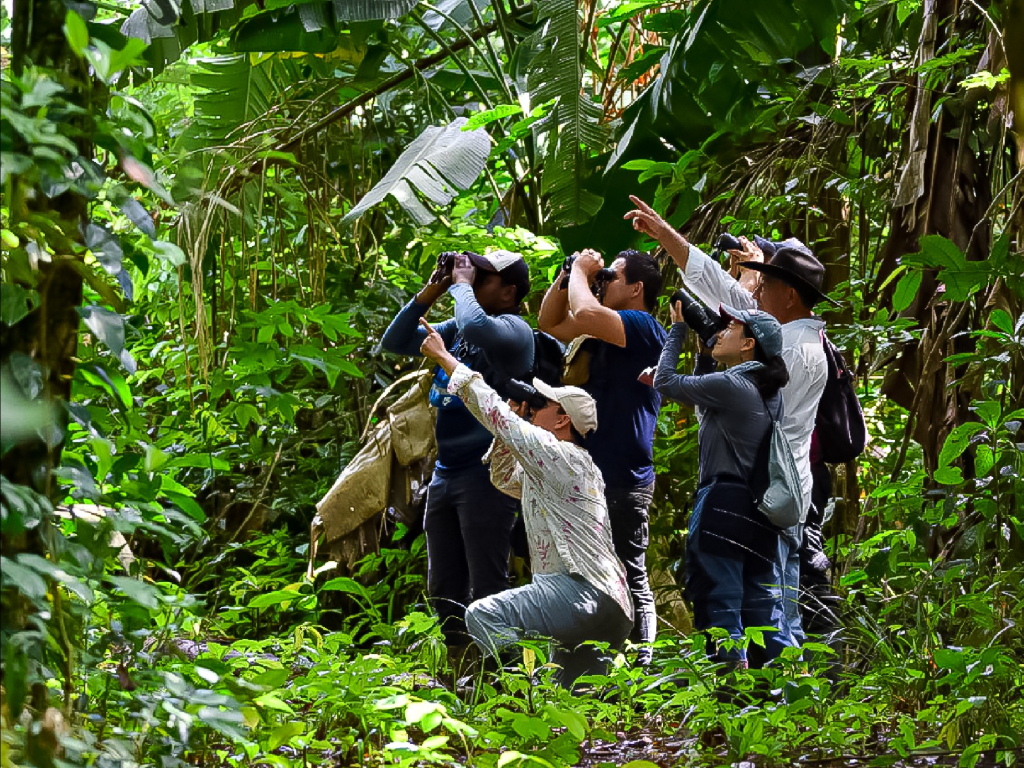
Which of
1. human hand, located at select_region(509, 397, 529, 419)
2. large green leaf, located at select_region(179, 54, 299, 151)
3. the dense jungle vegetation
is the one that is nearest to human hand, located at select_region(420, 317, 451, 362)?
human hand, located at select_region(509, 397, 529, 419)

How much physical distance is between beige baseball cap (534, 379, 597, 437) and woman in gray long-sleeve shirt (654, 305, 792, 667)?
31cm

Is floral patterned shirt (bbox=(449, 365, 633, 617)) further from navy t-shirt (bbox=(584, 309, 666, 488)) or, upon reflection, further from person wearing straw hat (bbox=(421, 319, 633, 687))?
navy t-shirt (bbox=(584, 309, 666, 488))

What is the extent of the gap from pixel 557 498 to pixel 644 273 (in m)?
1.26

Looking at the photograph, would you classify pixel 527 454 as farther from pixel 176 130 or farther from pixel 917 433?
pixel 176 130

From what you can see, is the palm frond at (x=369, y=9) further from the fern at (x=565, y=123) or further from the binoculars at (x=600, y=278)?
the binoculars at (x=600, y=278)

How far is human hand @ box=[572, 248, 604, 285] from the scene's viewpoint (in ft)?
16.9

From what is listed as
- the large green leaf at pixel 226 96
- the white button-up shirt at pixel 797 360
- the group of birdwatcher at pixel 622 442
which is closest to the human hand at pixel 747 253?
the group of birdwatcher at pixel 622 442

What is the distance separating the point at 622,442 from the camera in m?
5.07

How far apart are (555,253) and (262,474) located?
232 centimetres

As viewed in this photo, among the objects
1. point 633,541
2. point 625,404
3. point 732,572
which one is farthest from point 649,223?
point 732,572

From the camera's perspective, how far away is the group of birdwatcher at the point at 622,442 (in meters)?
4.32

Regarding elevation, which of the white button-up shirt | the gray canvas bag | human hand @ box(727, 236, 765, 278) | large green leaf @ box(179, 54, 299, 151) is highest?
large green leaf @ box(179, 54, 299, 151)

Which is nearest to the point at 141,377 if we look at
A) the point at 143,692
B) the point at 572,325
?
the point at 572,325

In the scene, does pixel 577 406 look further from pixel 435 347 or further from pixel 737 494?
pixel 737 494
